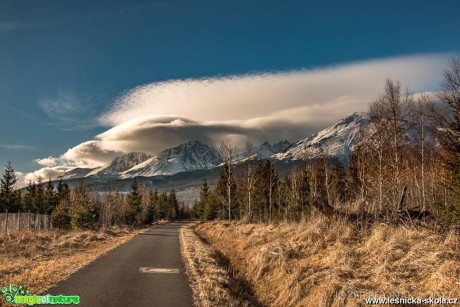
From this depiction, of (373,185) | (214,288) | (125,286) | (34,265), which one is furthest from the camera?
(373,185)

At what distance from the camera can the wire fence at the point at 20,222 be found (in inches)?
1442

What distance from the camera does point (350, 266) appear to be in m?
9.86

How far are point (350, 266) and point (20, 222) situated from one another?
3765 cm

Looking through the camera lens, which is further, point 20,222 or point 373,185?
point 20,222

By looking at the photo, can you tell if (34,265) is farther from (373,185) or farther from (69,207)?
(69,207)

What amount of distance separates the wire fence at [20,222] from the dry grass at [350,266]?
97.2 feet

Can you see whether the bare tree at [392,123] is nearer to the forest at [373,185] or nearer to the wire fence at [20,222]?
the forest at [373,185]

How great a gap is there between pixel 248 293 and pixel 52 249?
13.8 metres

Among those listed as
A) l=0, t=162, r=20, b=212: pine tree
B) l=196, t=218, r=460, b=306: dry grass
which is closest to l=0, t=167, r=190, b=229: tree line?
l=0, t=162, r=20, b=212: pine tree

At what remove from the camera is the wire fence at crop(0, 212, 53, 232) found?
36.6m

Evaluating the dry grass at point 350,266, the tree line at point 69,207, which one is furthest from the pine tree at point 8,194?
the dry grass at point 350,266

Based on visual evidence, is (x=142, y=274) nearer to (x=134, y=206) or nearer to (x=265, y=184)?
(x=265, y=184)

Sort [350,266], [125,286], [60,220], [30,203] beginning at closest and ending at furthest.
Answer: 1. [350,266]
2. [125,286]
3. [60,220]
4. [30,203]

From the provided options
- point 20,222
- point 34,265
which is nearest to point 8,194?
point 20,222
